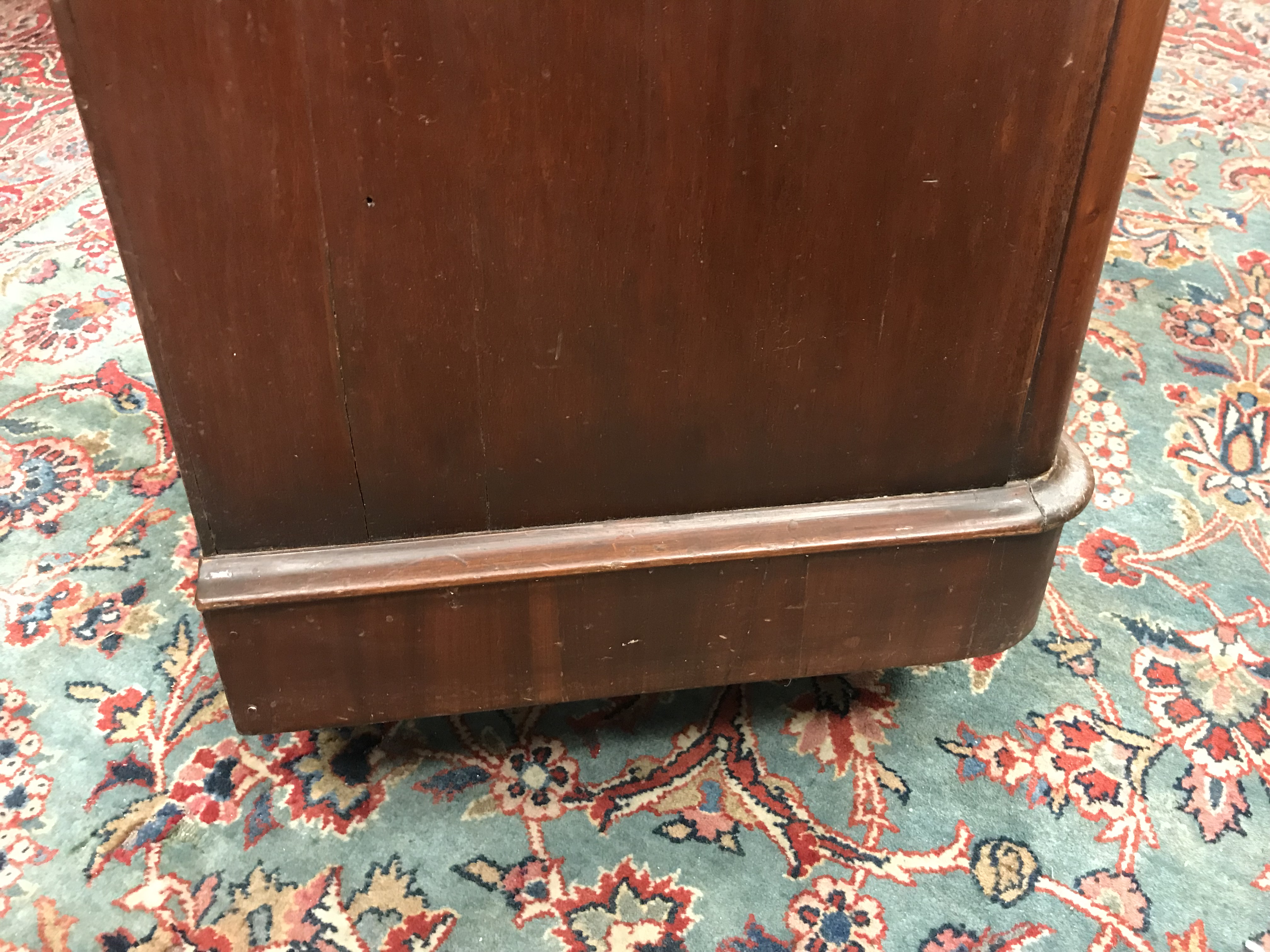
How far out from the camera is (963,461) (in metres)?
0.83

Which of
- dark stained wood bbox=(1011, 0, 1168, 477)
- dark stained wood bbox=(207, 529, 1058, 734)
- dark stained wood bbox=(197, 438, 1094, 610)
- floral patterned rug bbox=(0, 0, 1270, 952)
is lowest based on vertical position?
floral patterned rug bbox=(0, 0, 1270, 952)

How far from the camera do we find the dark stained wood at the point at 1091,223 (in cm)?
65

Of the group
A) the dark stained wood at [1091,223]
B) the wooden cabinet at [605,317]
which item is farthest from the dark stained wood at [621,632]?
the dark stained wood at [1091,223]

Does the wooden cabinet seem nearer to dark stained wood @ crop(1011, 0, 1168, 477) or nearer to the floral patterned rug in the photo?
dark stained wood @ crop(1011, 0, 1168, 477)

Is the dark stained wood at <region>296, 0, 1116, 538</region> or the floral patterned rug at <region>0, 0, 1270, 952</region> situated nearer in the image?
the dark stained wood at <region>296, 0, 1116, 538</region>

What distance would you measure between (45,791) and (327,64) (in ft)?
2.30

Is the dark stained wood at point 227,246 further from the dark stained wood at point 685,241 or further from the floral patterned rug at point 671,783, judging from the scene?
the floral patterned rug at point 671,783

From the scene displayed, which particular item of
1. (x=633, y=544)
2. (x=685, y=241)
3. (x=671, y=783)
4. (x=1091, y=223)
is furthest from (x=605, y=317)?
(x=671, y=783)

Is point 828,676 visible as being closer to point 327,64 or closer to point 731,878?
point 731,878

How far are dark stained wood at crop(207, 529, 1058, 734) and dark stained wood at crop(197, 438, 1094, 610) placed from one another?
15 mm

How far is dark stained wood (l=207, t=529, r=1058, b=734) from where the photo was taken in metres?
0.80

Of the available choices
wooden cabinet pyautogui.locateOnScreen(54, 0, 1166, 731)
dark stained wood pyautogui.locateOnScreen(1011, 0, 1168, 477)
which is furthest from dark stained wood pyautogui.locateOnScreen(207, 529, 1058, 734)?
dark stained wood pyautogui.locateOnScreen(1011, 0, 1168, 477)

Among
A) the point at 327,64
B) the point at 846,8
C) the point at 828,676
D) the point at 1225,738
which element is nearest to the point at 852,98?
the point at 846,8

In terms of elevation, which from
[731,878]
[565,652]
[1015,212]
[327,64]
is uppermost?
[327,64]
